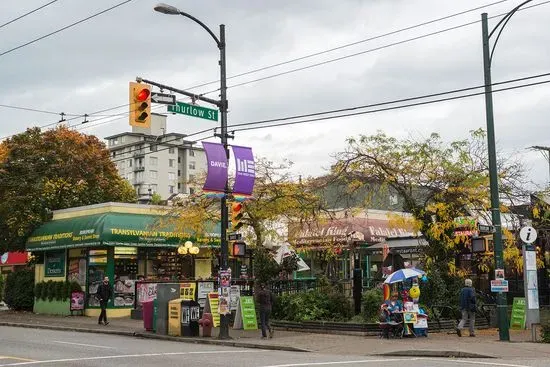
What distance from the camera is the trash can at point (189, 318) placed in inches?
894

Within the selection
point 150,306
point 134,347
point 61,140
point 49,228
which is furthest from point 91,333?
point 61,140

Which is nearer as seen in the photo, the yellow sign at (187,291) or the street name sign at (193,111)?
the street name sign at (193,111)

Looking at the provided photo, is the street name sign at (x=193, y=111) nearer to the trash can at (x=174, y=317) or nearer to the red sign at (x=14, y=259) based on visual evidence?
the trash can at (x=174, y=317)

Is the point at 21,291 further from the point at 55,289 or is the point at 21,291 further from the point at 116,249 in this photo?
the point at 116,249

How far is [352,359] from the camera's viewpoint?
16.1m

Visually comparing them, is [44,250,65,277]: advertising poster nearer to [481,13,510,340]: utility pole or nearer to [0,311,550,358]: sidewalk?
[0,311,550,358]: sidewalk

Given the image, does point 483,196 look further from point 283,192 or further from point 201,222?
point 201,222

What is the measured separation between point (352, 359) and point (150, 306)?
33.3ft

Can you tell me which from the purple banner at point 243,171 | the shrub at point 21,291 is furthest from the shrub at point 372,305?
the shrub at point 21,291

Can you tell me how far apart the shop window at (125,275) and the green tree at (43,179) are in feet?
21.0

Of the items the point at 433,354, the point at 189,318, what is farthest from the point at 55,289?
the point at 433,354

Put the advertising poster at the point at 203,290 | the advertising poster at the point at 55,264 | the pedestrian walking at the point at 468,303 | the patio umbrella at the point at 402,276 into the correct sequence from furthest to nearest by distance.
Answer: the advertising poster at the point at 55,264, the advertising poster at the point at 203,290, the pedestrian walking at the point at 468,303, the patio umbrella at the point at 402,276

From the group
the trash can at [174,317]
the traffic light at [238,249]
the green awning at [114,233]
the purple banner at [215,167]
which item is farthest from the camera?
the green awning at [114,233]

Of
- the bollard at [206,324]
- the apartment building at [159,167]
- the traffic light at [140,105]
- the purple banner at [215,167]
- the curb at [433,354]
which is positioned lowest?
the curb at [433,354]
